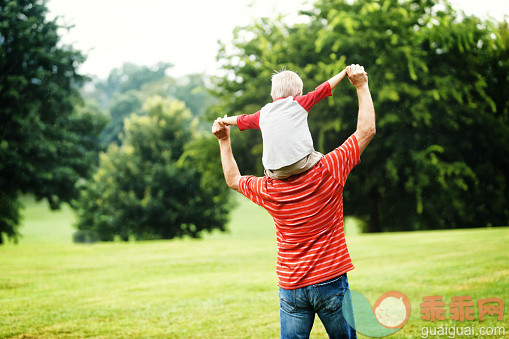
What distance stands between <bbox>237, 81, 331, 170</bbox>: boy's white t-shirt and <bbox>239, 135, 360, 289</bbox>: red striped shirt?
0.42 feet

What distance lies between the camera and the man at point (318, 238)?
2387mm

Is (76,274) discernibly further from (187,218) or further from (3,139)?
(187,218)

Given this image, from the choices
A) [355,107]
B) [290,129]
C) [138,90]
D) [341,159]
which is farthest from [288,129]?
[138,90]

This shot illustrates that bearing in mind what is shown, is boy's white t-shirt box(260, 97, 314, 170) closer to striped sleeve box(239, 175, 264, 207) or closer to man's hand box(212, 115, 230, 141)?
striped sleeve box(239, 175, 264, 207)

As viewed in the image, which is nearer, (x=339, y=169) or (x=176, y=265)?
(x=339, y=169)

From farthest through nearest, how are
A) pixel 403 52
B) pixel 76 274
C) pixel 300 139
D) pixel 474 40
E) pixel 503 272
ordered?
pixel 474 40
pixel 403 52
pixel 76 274
pixel 503 272
pixel 300 139

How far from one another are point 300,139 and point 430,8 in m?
19.7

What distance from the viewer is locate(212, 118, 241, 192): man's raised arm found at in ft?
9.12

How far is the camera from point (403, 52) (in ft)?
Result: 56.0

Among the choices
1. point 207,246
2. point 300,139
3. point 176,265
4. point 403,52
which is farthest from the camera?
point 403,52

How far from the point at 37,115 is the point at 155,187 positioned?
787 centimetres

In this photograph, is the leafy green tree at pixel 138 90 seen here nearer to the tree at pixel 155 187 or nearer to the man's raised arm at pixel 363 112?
the tree at pixel 155 187

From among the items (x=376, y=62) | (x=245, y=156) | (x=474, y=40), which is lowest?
(x=245, y=156)

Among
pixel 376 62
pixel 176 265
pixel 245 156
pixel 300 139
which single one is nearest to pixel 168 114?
pixel 245 156
